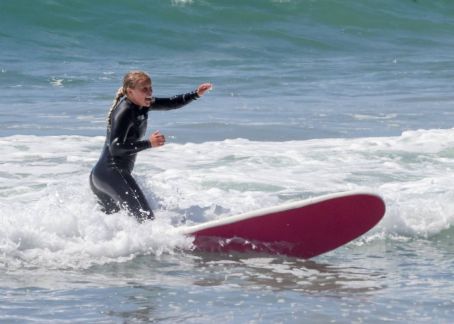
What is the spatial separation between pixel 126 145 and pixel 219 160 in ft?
13.8

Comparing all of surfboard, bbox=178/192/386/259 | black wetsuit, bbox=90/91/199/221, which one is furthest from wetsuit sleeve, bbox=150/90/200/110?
surfboard, bbox=178/192/386/259

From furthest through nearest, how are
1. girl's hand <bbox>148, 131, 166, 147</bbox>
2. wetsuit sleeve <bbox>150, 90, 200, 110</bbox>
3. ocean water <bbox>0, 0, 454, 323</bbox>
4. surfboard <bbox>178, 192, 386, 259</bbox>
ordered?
wetsuit sleeve <bbox>150, 90, 200, 110</bbox> → surfboard <bbox>178, 192, 386, 259</bbox> → girl's hand <bbox>148, 131, 166, 147</bbox> → ocean water <bbox>0, 0, 454, 323</bbox>

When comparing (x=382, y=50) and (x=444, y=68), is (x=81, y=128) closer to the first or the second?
(x=444, y=68)

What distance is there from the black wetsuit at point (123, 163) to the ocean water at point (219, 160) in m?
0.11

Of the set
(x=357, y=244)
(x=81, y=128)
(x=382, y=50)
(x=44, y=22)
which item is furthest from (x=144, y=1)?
(x=357, y=244)

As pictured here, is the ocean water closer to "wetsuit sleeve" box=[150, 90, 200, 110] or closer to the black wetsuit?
the black wetsuit

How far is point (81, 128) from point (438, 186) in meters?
5.21

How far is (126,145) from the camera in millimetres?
6992

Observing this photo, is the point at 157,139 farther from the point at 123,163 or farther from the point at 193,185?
the point at 193,185

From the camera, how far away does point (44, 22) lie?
24.6 meters

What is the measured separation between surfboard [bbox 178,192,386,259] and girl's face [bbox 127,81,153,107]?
951 mm

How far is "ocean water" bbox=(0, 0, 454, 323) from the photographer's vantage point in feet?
20.1

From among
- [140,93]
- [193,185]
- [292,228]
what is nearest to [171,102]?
[140,93]

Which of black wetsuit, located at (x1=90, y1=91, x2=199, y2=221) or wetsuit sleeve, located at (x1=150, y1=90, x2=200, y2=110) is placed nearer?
black wetsuit, located at (x1=90, y1=91, x2=199, y2=221)
